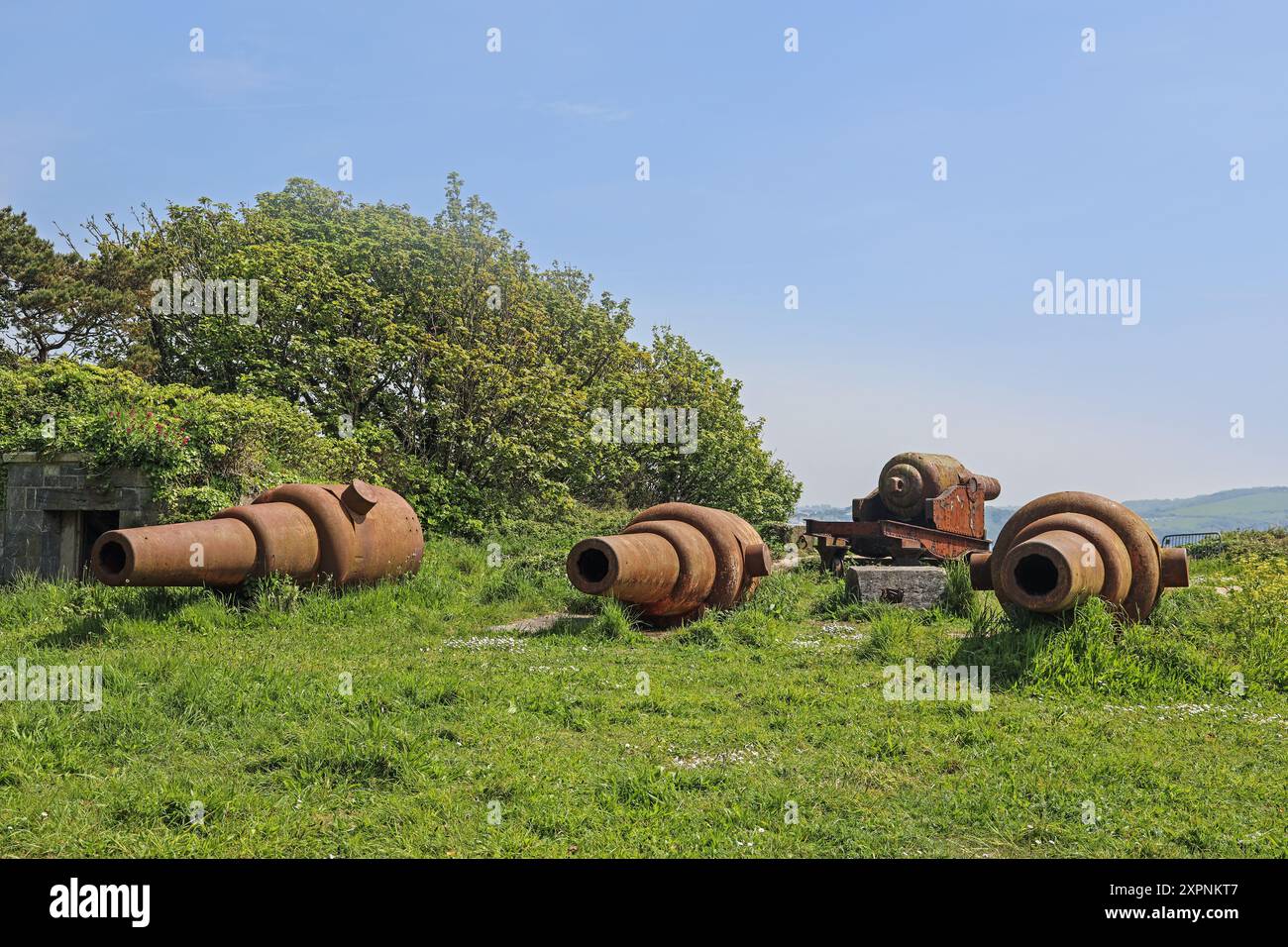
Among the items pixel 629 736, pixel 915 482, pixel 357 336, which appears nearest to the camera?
pixel 629 736

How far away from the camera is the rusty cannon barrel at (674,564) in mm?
9641

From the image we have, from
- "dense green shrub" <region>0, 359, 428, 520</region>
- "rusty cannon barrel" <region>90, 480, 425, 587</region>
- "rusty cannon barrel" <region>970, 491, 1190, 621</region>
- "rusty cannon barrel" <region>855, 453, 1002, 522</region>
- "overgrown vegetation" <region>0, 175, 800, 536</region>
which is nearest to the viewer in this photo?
"rusty cannon barrel" <region>970, 491, 1190, 621</region>

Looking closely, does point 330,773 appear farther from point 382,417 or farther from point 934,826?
point 382,417

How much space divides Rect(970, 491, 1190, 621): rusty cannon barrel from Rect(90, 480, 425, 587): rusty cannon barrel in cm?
662

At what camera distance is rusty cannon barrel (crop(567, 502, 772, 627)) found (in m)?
9.64

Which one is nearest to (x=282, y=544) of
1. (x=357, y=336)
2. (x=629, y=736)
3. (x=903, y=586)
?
(x=629, y=736)

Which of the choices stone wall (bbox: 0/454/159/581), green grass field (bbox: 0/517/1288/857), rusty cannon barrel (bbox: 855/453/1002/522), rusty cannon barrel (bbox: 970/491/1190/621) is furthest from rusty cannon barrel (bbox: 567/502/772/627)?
stone wall (bbox: 0/454/159/581)

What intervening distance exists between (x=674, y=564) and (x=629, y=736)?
13.2ft

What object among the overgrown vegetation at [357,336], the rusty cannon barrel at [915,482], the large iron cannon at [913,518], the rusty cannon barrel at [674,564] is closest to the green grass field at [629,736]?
the rusty cannon barrel at [674,564]

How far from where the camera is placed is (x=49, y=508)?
13078mm

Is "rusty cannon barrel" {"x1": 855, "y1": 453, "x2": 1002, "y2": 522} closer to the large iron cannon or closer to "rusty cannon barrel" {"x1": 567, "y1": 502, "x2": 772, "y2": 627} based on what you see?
the large iron cannon

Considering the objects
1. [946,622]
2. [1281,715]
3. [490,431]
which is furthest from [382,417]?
[1281,715]

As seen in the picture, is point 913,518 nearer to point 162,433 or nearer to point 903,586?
point 903,586

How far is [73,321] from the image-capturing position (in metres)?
Answer: 20.8
